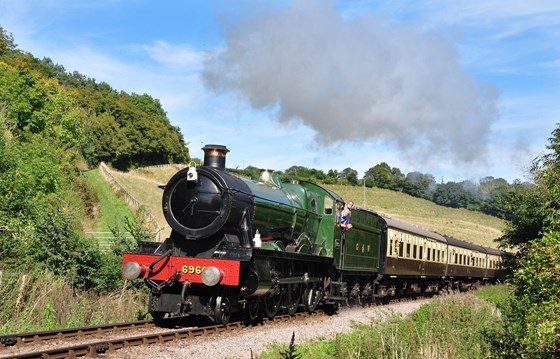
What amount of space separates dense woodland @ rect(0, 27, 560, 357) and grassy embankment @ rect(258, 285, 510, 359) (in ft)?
1.54

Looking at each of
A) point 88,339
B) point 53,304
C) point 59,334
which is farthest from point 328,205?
point 59,334

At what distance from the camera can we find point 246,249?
37.3ft

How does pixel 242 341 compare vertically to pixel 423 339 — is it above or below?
below

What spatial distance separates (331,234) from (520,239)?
19.2m

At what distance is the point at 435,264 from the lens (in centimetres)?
2844

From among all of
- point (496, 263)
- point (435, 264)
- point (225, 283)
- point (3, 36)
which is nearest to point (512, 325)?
point (225, 283)

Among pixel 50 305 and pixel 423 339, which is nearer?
pixel 423 339

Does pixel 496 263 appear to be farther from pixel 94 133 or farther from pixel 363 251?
pixel 94 133

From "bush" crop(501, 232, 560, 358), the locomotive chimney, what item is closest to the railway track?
the locomotive chimney

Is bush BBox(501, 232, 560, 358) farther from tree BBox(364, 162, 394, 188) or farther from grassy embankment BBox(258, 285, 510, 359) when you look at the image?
tree BBox(364, 162, 394, 188)

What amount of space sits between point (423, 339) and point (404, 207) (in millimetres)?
72330

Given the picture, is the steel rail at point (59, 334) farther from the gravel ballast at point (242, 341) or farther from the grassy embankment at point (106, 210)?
the grassy embankment at point (106, 210)

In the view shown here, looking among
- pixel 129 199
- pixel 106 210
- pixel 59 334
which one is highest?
pixel 129 199

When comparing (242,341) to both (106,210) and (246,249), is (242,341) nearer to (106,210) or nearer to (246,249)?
(246,249)
